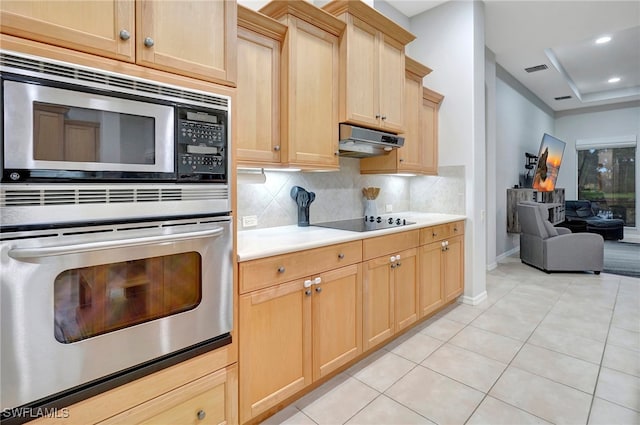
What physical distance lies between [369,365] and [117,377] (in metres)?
1.66

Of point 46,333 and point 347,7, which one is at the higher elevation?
point 347,7

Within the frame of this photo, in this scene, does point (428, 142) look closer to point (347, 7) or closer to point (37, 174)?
point (347, 7)

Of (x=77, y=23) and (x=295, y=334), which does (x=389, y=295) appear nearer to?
(x=295, y=334)

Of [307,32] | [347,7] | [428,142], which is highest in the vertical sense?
[347,7]

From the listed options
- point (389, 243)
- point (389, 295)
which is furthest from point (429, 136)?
point (389, 295)

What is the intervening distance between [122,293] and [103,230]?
0.25 metres

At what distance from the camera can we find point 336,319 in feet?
6.75

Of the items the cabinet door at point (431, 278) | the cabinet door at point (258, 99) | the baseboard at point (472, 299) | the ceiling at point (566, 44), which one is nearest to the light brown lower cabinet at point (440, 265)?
the cabinet door at point (431, 278)

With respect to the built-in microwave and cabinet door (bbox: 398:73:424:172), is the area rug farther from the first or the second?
the built-in microwave

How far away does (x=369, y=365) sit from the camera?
2340mm

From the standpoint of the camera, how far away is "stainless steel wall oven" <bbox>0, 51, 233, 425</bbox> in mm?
996

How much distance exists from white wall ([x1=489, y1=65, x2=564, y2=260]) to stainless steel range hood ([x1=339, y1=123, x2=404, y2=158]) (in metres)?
3.10

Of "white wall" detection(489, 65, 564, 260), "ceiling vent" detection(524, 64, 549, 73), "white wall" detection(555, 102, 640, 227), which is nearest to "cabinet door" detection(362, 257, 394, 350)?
"white wall" detection(489, 65, 564, 260)

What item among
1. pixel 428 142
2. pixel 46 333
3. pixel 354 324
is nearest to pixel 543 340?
Result: pixel 354 324
